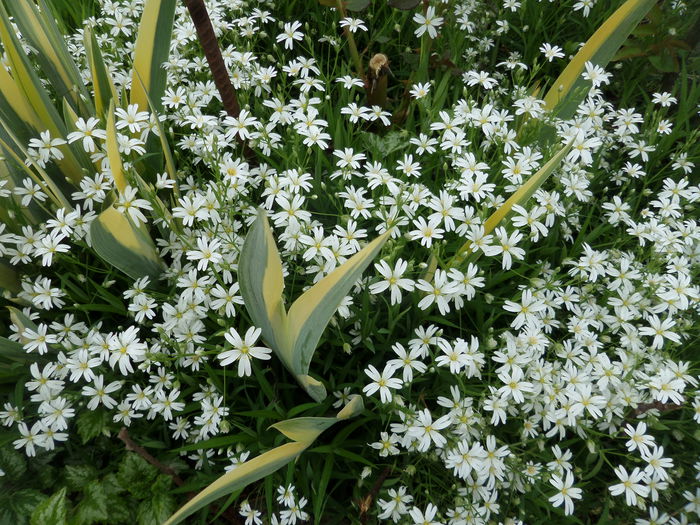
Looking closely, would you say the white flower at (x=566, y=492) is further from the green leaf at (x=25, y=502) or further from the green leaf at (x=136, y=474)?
the green leaf at (x=25, y=502)

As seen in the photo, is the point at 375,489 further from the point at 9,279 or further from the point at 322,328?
the point at 9,279

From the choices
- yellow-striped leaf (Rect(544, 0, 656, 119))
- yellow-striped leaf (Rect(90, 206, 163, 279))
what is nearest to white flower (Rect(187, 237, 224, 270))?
yellow-striped leaf (Rect(90, 206, 163, 279))

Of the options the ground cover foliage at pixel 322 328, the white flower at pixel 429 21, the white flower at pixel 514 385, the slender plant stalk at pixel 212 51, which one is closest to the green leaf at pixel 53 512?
the ground cover foliage at pixel 322 328

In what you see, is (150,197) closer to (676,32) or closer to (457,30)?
(457,30)

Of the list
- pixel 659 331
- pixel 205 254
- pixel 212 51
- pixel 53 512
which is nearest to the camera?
pixel 53 512

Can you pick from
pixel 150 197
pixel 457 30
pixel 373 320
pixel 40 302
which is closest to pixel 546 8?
pixel 457 30

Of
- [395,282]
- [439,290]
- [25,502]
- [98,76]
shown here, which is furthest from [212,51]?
[25,502]
